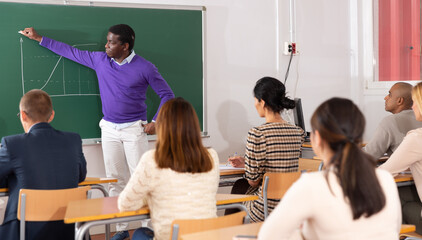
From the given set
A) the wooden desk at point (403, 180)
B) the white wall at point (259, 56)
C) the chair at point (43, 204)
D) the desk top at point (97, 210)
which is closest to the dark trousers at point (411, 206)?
the wooden desk at point (403, 180)

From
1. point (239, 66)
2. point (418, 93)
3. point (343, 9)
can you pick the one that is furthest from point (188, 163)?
point (343, 9)

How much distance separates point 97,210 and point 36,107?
90cm

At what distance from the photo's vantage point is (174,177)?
236 cm

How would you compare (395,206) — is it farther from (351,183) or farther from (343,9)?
(343,9)

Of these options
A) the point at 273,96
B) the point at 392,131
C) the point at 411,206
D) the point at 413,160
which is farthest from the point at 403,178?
the point at 273,96

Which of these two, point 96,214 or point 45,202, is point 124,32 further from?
point 96,214

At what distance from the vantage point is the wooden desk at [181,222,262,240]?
6.51 feet

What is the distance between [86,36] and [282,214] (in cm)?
344

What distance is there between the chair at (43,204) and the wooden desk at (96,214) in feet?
0.46

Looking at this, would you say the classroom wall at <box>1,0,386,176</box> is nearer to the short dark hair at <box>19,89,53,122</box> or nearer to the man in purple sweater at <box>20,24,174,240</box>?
the man in purple sweater at <box>20,24,174,240</box>

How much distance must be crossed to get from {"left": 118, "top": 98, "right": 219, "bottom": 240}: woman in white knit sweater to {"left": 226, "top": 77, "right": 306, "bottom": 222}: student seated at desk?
88 cm

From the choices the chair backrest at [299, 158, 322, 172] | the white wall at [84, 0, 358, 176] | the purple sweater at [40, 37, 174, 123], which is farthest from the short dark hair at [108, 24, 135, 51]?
the chair backrest at [299, 158, 322, 172]

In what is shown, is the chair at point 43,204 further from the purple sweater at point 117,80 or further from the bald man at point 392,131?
the bald man at point 392,131

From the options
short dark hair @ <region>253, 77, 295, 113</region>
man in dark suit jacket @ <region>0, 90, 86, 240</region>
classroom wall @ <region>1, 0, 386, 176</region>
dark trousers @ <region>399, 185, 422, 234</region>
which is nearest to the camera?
man in dark suit jacket @ <region>0, 90, 86, 240</region>
